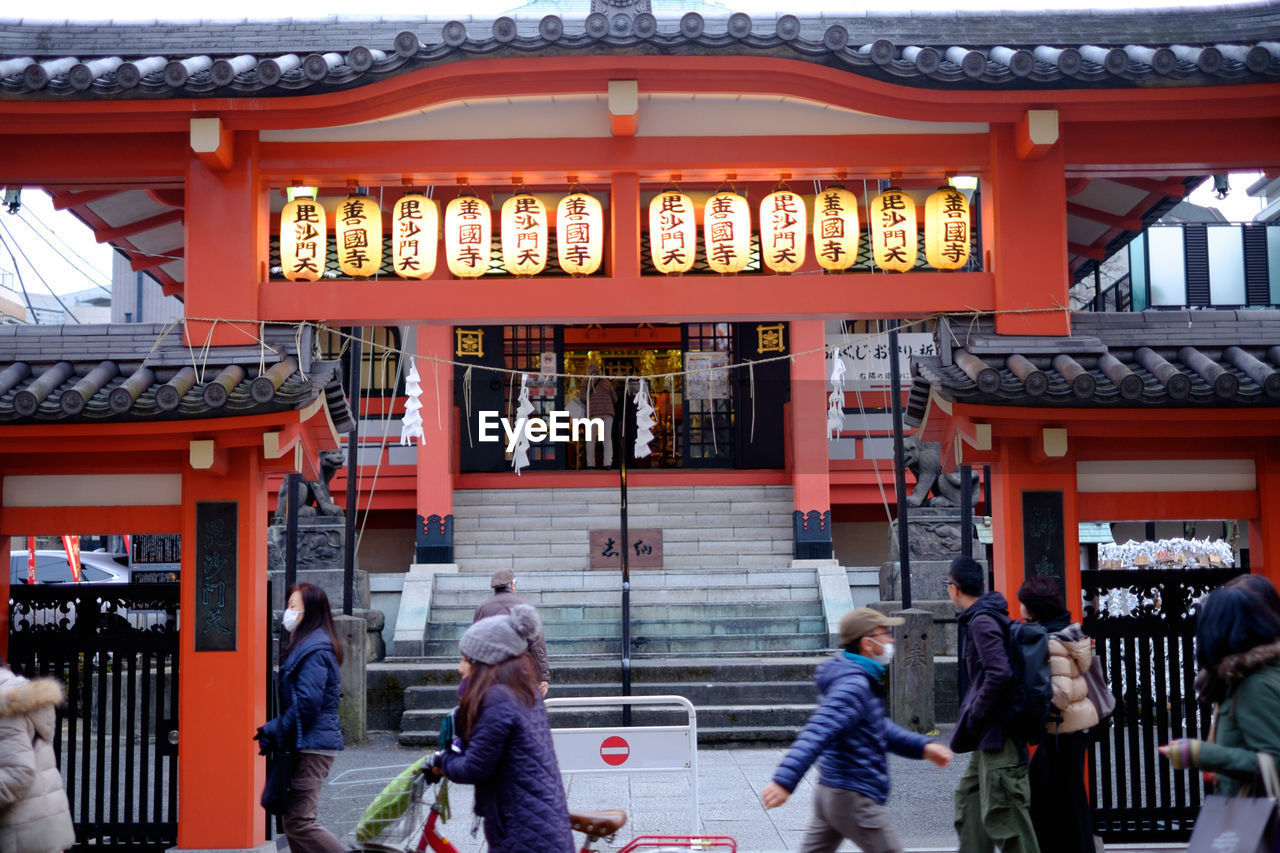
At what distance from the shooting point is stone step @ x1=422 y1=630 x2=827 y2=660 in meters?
15.9

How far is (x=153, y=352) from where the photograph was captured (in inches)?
359

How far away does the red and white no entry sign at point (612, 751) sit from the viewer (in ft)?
28.3

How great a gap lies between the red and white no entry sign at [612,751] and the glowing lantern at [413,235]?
13.7 feet

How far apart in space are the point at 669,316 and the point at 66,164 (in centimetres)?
510

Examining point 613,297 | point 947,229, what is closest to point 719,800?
point 613,297

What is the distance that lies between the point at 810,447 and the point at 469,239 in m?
10.8

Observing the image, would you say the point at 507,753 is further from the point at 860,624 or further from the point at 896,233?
the point at 896,233

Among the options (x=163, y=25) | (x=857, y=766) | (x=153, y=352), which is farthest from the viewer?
(x=163, y=25)

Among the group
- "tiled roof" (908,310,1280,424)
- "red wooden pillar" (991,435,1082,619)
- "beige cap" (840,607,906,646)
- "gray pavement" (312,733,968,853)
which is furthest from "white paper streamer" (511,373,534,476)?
"beige cap" (840,607,906,646)

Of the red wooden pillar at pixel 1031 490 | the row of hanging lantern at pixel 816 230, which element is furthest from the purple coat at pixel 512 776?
the row of hanging lantern at pixel 816 230

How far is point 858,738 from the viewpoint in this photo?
595cm

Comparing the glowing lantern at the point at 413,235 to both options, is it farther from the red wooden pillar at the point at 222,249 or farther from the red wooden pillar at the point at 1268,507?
the red wooden pillar at the point at 1268,507

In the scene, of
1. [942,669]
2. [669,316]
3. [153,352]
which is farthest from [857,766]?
[942,669]

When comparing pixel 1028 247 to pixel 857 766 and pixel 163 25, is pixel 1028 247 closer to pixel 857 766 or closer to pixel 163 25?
pixel 857 766
